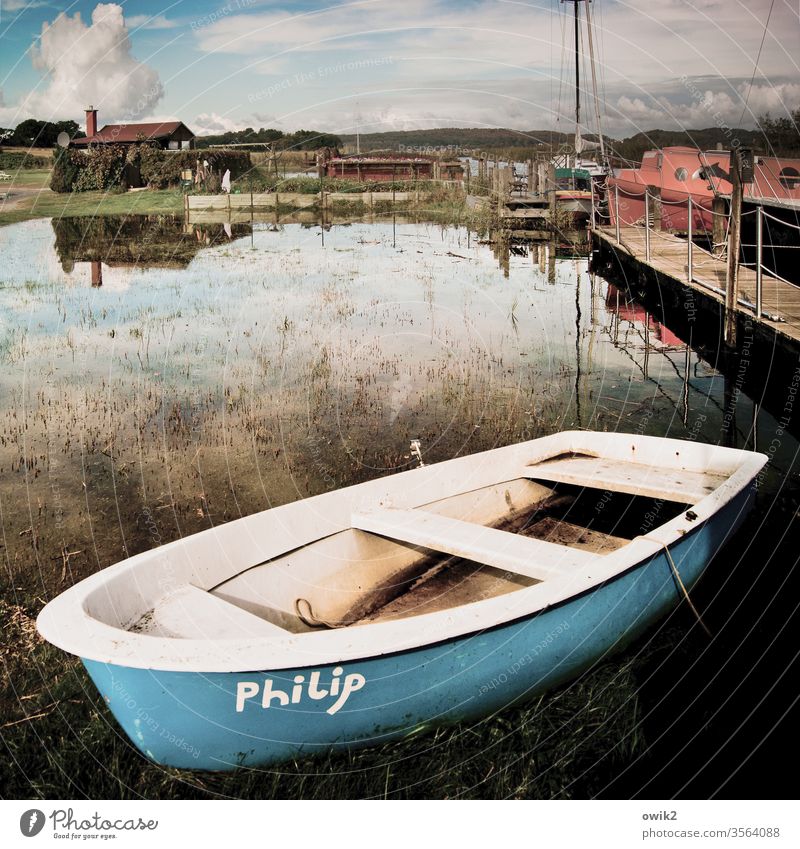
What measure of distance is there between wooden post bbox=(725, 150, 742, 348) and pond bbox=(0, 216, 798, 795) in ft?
2.12

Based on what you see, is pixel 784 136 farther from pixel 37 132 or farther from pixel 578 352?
pixel 37 132

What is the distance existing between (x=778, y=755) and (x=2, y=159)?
28.1 m

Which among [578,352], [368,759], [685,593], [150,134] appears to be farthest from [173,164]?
[368,759]

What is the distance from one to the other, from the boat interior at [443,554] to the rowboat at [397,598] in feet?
0.04

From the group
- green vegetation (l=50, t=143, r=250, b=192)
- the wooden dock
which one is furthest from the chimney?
the wooden dock

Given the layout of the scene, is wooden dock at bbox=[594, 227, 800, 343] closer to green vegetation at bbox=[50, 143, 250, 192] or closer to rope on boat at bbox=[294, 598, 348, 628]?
→ rope on boat at bbox=[294, 598, 348, 628]

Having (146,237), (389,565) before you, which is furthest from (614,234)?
(389,565)

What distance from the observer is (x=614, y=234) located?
1845 cm

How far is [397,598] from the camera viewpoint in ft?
17.3

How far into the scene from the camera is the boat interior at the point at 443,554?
14.0 feet

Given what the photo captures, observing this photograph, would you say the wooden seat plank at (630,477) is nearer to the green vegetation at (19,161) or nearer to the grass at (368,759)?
the grass at (368,759)

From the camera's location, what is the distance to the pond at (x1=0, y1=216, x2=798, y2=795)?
638cm

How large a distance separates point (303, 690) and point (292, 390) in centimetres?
553

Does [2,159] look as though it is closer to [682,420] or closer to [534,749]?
[682,420]
